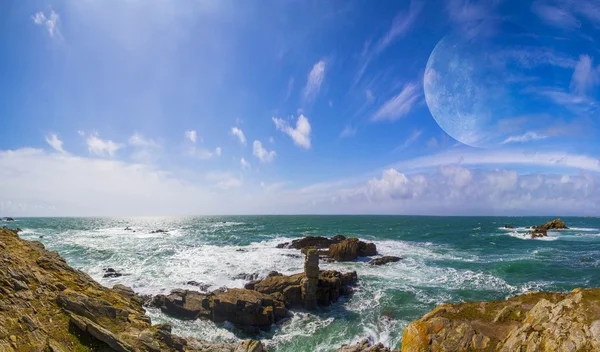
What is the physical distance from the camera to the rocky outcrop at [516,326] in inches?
361

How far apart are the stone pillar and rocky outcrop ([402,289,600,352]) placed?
17.5 m

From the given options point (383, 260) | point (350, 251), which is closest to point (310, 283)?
point (383, 260)

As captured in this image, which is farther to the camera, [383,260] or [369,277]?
[383,260]

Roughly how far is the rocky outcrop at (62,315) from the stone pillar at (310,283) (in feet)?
39.6

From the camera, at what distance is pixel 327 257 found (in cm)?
5084

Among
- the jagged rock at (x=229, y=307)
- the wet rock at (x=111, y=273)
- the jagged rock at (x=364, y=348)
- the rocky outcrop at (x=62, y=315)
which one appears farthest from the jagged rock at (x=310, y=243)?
the rocky outcrop at (x=62, y=315)

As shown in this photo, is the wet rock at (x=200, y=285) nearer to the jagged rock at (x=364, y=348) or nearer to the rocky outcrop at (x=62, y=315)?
the rocky outcrop at (x=62, y=315)

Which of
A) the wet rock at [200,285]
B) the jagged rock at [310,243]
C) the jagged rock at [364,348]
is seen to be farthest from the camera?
the jagged rock at [310,243]

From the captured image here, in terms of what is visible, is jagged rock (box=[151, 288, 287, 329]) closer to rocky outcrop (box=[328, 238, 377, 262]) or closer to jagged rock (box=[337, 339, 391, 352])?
jagged rock (box=[337, 339, 391, 352])

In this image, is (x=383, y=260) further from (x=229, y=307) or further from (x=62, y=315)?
(x=62, y=315)

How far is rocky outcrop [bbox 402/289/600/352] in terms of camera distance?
9172 millimetres

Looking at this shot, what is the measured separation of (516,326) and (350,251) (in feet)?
129

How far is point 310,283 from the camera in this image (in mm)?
28953

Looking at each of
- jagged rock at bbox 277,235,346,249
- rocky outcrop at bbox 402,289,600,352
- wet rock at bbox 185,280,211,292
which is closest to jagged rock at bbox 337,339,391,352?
rocky outcrop at bbox 402,289,600,352
